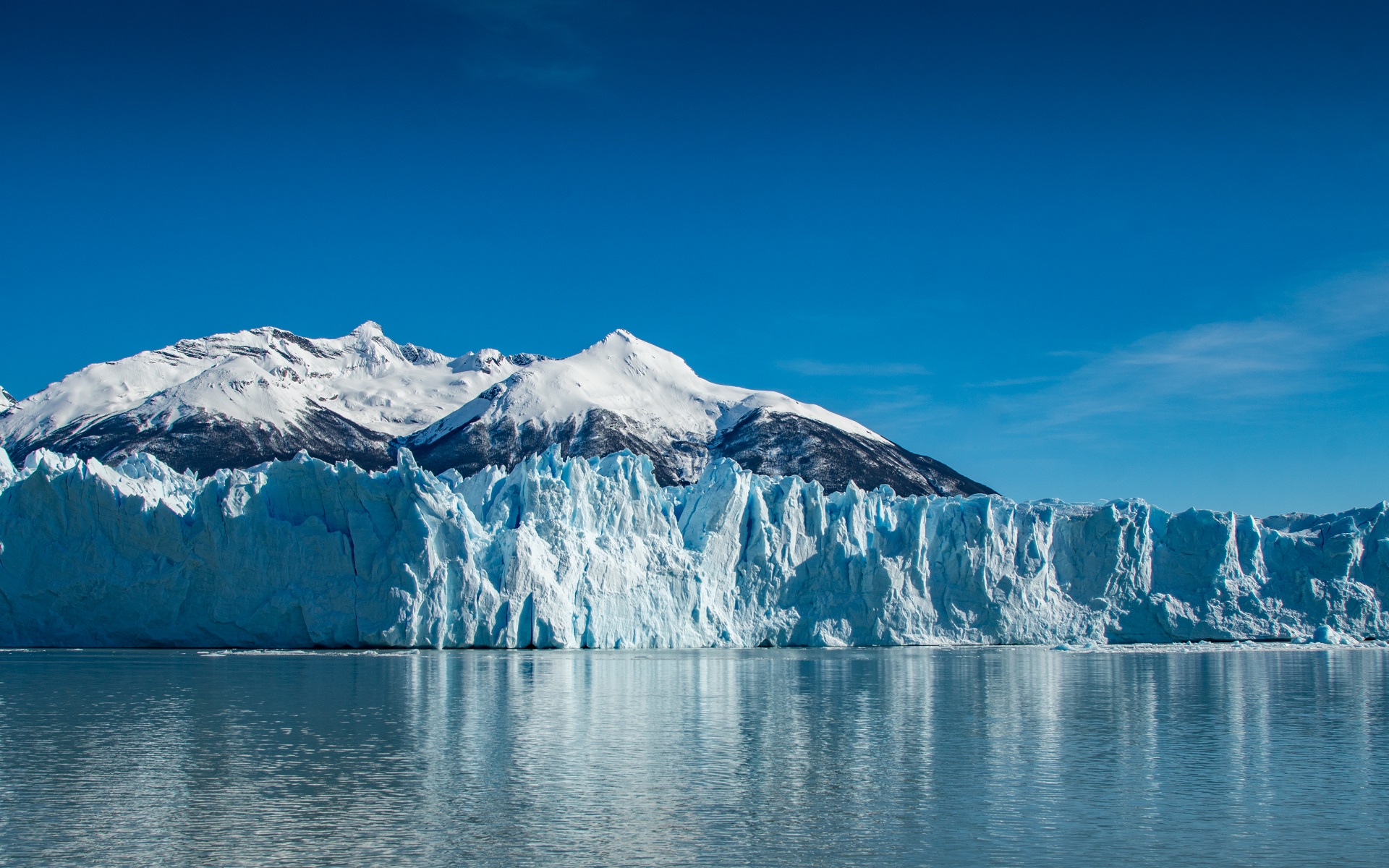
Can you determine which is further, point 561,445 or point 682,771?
point 561,445

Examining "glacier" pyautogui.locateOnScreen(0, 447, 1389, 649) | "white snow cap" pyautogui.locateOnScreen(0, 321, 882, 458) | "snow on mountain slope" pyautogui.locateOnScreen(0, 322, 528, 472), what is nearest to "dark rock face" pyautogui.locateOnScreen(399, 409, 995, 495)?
"white snow cap" pyautogui.locateOnScreen(0, 321, 882, 458)

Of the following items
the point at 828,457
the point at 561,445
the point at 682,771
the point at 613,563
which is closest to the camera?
the point at 682,771

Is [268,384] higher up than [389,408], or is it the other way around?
[389,408]

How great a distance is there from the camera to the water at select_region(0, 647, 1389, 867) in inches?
415

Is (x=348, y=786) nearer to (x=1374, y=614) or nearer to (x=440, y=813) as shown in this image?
(x=440, y=813)

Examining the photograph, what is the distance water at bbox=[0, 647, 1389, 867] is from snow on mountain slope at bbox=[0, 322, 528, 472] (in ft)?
236

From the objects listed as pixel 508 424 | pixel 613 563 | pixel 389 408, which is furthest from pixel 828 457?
pixel 389 408

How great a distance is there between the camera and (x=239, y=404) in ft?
340

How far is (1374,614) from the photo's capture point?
42.7 metres

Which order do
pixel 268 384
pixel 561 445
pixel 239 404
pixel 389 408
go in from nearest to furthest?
pixel 561 445 < pixel 239 404 < pixel 268 384 < pixel 389 408

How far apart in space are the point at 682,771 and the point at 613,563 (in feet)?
74.0

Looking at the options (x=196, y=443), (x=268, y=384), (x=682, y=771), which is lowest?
(x=682, y=771)

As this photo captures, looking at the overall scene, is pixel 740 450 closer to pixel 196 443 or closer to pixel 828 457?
pixel 828 457

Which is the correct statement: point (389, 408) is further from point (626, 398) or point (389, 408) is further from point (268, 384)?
point (626, 398)
